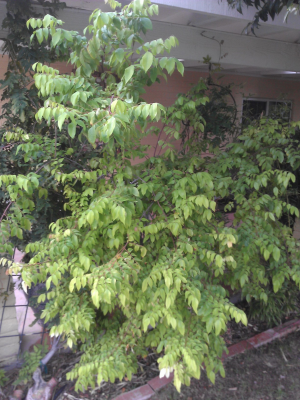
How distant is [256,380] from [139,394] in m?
1.10

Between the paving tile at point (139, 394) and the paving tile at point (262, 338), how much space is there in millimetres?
1262

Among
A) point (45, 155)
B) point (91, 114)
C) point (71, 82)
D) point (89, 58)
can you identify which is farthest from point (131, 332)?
point (89, 58)

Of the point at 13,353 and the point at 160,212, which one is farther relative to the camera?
the point at 13,353

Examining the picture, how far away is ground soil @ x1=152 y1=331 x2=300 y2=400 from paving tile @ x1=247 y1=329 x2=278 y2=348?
0.05 meters

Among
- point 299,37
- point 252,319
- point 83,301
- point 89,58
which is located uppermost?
point 299,37

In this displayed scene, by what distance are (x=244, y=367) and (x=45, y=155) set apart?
A: 2679 millimetres

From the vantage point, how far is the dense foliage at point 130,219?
1775 mm

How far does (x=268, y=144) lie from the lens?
2648 millimetres

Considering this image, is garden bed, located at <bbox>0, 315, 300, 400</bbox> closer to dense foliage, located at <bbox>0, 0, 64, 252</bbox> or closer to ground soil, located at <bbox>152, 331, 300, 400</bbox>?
ground soil, located at <bbox>152, 331, 300, 400</bbox>

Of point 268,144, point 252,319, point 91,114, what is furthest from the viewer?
point 252,319

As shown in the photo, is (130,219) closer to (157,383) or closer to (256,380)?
(157,383)

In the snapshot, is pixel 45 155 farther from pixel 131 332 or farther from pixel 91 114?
pixel 131 332

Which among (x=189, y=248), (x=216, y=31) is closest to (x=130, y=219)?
(x=189, y=248)

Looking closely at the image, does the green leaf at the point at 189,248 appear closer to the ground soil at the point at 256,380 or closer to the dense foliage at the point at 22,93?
the dense foliage at the point at 22,93
